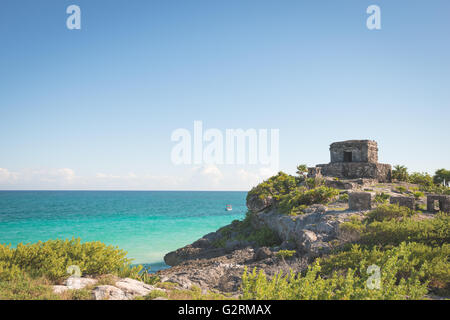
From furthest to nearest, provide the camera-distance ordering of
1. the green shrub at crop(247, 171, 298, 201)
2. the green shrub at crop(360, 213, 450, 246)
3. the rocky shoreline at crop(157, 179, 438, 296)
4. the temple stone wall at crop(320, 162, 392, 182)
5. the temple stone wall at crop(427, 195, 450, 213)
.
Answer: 1. the temple stone wall at crop(320, 162, 392, 182)
2. the green shrub at crop(247, 171, 298, 201)
3. the temple stone wall at crop(427, 195, 450, 213)
4. the rocky shoreline at crop(157, 179, 438, 296)
5. the green shrub at crop(360, 213, 450, 246)

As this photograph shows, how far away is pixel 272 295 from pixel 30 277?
20.6 feet

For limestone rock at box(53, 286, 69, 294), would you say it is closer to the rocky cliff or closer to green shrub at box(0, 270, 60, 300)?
green shrub at box(0, 270, 60, 300)

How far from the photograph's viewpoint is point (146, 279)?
856cm

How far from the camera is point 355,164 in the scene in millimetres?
23391

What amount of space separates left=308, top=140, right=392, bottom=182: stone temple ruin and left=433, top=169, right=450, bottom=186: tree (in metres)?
9.72

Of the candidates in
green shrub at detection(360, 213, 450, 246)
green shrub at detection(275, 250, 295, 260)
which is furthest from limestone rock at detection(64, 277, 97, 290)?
green shrub at detection(360, 213, 450, 246)

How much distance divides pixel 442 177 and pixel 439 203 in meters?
20.3

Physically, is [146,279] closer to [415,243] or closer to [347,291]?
[347,291]

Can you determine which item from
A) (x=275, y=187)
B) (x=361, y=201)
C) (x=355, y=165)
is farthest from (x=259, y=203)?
(x=355, y=165)

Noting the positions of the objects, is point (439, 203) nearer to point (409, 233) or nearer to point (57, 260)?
point (409, 233)

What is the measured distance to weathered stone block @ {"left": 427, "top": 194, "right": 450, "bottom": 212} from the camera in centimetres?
1278

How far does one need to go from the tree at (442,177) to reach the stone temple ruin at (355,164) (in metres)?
9.72

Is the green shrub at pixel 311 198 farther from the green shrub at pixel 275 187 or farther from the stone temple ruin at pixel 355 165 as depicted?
the stone temple ruin at pixel 355 165

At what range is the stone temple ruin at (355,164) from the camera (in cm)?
2302
